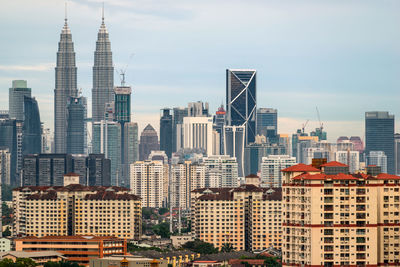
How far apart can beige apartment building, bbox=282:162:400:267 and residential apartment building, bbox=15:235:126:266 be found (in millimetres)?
53377

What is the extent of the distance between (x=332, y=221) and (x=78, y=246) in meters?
60.6

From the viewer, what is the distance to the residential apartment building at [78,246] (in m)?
179

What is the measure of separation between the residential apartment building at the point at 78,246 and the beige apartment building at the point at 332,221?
2101 inches

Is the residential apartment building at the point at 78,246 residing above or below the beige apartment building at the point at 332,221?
below

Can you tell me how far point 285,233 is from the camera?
5108 inches

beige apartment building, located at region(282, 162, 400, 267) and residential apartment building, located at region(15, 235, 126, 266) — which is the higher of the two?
beige apartment building, located at region(282, 162, 400, 267)

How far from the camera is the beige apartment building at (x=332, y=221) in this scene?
126m

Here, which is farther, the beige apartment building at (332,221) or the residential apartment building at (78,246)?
the residential apartment building at (78,246)

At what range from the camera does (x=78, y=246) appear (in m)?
180

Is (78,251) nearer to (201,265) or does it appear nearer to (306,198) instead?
(201,265)

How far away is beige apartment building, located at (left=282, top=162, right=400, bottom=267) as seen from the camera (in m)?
126

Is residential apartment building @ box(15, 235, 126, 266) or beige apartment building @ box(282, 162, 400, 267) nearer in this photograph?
beige apartment building @ box(282, 162, 400, 267)

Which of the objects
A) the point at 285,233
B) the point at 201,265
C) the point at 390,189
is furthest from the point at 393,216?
the point at 201,265

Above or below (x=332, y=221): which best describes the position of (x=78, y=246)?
below
